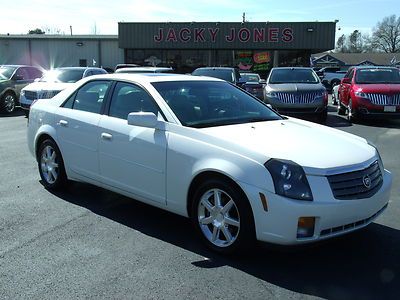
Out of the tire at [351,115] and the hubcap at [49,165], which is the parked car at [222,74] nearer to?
the tire at [351,115]

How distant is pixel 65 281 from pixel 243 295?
1373mm

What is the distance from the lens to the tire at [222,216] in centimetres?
387

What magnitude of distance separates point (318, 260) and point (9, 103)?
48.9 ft

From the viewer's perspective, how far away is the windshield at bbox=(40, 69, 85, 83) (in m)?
14.9

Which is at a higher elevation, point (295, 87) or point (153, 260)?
point (295, 87)

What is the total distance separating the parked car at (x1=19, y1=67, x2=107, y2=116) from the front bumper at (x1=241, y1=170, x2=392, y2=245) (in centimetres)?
1116

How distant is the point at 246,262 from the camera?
13.0 feet

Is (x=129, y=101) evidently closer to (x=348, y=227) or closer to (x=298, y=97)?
(x=348, y=227)

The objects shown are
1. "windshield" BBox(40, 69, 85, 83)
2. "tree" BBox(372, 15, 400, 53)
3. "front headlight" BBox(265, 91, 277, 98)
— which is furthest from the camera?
"tree" BBox(372, 15, 400, 53)

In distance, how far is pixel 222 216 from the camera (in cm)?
406

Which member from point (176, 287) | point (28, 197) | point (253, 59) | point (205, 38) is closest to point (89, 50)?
point (205, 38)

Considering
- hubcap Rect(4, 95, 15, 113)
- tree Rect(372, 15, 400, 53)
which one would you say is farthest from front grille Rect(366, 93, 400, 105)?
tree Rect(372, 15, 400, 53)

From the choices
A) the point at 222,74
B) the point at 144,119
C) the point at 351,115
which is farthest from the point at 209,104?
the point at 222,74

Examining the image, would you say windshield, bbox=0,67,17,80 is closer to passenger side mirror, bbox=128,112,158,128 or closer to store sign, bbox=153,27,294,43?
passenger side mirror, bbox=128,112,158,128
